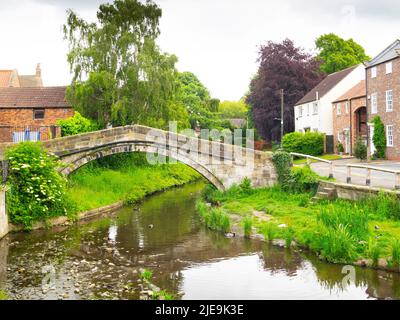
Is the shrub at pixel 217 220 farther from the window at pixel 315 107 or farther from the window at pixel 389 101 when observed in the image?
the window at pixel 315 107

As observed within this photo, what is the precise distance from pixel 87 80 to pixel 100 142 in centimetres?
805

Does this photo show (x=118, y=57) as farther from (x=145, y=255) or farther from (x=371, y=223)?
(x=371, y=223)

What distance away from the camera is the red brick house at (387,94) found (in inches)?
1114

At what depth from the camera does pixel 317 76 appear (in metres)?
46.8

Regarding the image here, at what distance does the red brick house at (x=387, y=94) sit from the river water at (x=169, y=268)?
17096 millimetres

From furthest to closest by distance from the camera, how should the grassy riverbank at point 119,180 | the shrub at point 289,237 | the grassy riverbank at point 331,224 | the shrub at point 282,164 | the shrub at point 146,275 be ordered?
1. the grassy riverbank at point 119,180
2. the shrub at point 282,164
3. the shrub at point 289,237
4. the grassy riverbank at point 331,224
5. the shrub at point 146,275

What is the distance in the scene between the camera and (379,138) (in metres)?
29.8

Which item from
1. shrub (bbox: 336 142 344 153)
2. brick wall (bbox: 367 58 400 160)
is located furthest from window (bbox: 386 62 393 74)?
shrub (bbox: 336 142 344 153)

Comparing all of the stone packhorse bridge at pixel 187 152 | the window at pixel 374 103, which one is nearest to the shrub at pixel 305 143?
the window at pixel 374 103

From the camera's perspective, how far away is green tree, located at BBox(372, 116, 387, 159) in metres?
29.7
